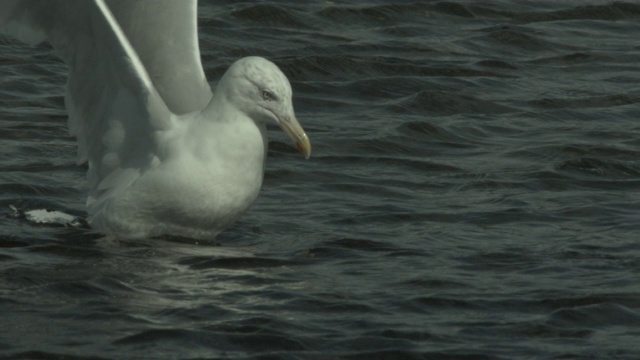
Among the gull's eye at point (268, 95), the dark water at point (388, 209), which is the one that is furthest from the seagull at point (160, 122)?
the dark water at point (388, 209)

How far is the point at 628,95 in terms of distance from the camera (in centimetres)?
1359

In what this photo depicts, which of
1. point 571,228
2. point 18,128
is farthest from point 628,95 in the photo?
point 18,128

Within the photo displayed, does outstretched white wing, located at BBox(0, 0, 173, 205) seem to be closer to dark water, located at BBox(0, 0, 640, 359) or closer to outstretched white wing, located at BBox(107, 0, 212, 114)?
outstretched white wing, located at BBox(107, 0, 212, 114)

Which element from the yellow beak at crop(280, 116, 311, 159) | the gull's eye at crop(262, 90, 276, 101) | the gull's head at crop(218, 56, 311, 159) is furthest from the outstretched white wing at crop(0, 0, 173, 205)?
the yellow beak at crop(280, 116, 311, 159)

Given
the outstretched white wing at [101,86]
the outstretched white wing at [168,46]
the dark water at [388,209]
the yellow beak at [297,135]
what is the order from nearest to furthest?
the dark water at [388,209], the outstretched white wing at [101,86], the yellow beak at [297,135], the outstretched white wing at [168,46]

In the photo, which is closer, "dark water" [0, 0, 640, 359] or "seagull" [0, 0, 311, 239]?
"dark water" [0, 0, 640, 359]

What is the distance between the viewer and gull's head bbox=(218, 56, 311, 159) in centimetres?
913

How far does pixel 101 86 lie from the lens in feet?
31.0

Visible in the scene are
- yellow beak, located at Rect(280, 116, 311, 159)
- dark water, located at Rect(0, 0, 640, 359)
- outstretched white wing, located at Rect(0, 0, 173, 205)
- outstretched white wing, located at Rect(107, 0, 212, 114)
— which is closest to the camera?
dark water, located at Rect(0, 0, 640, 359)

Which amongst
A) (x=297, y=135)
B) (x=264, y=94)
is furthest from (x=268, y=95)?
(x=297, y=135)

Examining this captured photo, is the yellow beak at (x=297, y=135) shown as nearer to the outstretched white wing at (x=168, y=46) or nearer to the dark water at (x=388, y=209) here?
the dark water at (x=388, y=209)

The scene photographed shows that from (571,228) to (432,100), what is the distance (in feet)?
10.9

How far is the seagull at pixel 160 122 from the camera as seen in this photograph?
913cm

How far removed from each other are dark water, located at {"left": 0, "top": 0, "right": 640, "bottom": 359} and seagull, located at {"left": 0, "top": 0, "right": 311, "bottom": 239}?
0.85 ft
